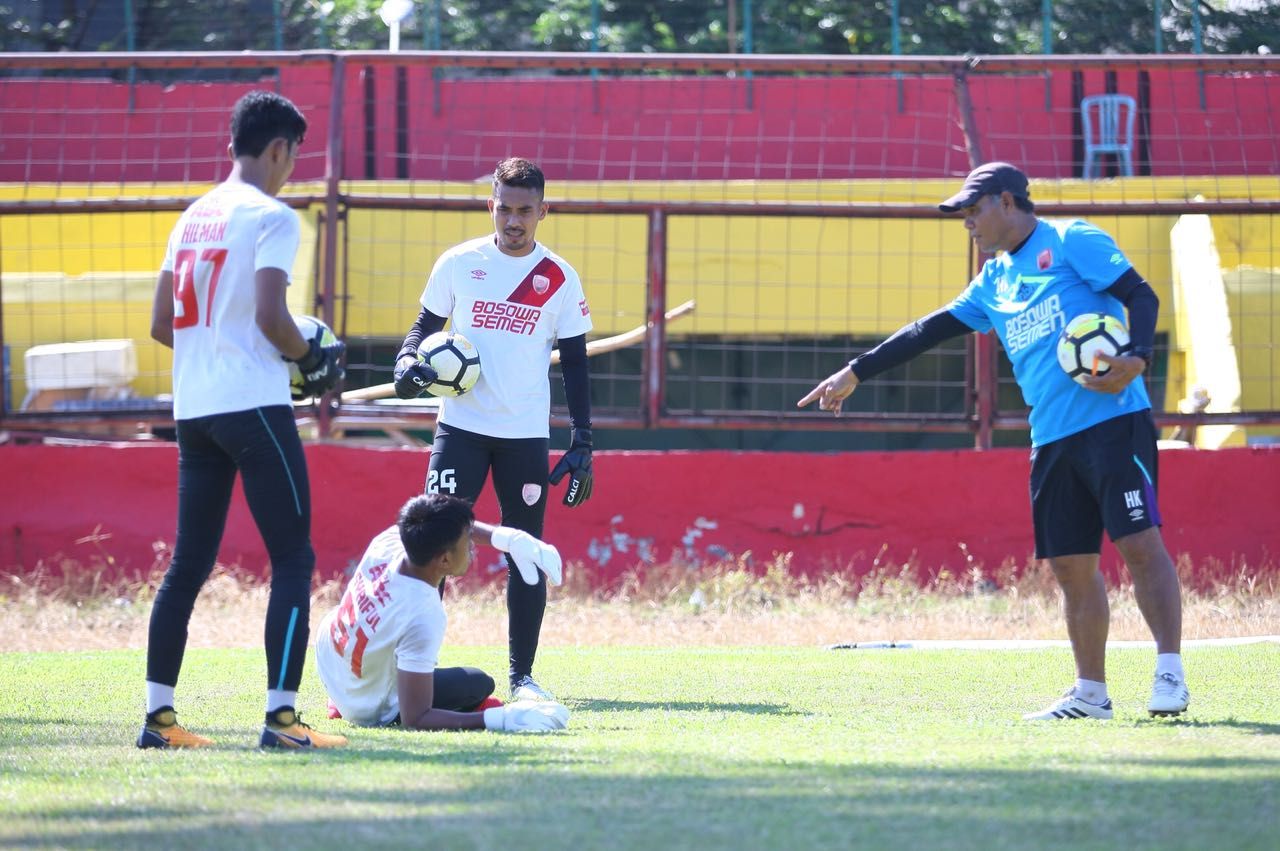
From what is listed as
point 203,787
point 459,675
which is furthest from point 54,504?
point 203,787

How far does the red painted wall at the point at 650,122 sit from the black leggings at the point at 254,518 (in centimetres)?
1128

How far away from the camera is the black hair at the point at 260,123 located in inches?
188

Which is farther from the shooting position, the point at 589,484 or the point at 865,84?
the point at 865,84

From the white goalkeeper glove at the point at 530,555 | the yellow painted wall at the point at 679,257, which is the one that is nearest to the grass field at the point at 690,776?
the white goalkeeper glove at the point at 530,555

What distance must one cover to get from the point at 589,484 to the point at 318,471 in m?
3.95

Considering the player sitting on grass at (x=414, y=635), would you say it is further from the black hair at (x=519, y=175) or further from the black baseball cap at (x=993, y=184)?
the black baseball cap at (x=993, y=184)

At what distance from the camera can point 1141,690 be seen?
649 cm

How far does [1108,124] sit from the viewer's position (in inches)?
624

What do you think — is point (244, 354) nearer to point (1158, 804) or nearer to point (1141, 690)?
point (1158, 804)

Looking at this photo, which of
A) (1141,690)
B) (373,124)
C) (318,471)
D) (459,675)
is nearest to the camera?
(459,675)

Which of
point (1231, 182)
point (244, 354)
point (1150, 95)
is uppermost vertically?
point (1150, 95)

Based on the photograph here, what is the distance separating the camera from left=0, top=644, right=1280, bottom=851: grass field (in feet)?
11.5

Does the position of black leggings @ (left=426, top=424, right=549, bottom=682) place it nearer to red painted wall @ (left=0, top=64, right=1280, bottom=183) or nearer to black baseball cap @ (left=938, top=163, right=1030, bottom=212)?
black baseball cap @ (left=938, top=163, right=1030, bottom=212)

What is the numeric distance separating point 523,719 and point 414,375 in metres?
1.60
